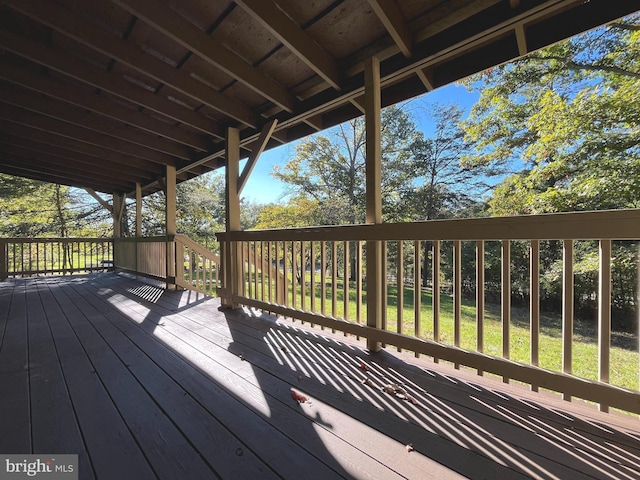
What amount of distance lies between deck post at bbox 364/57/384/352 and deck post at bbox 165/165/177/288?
3815 mm

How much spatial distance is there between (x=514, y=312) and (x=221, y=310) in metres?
8.05

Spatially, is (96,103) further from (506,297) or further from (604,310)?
(604,310)

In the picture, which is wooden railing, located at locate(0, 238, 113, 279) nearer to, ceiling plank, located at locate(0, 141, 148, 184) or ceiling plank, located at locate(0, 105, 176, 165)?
ceiling plank, located at locate(0, 141, 148, 184)

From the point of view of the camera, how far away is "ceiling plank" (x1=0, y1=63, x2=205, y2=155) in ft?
8.31

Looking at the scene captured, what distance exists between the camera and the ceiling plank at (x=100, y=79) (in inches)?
83.6

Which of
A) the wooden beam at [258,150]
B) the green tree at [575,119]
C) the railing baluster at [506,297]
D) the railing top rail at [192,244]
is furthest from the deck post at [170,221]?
the green tree at [575,119]

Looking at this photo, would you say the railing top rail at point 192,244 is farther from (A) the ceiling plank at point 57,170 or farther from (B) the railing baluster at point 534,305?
(B) the railing baluster at point 534,305

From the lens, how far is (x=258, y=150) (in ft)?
10.5

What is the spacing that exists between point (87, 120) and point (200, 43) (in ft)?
7.89

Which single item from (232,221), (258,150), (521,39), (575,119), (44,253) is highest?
(575,119)

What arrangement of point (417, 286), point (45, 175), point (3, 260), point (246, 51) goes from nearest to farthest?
point (417, 286) → point (246, 51) → point (45, 175) → point (3, 260)

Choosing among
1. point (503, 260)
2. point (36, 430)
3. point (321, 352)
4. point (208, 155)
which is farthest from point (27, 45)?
point (503, 260)

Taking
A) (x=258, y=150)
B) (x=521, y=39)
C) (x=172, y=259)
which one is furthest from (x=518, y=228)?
(x=172, y=259)

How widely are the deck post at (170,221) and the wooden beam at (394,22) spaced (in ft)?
14.1
